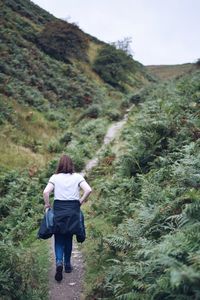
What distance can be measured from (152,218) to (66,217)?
1429mm

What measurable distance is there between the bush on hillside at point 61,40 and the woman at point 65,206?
36874mm

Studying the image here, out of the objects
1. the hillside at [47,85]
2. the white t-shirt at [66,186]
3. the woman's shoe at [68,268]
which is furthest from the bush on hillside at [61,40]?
the woman's shoe at [68,268]

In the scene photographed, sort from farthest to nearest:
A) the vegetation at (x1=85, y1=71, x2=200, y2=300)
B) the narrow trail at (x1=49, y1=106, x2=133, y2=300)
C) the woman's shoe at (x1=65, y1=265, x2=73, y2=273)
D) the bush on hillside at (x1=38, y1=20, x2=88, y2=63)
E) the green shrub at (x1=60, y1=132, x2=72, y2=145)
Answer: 1. the bush on hillside at (x1=38, y1=20, x2=88, y2=63)
2. the green shrub at (x1=60, y1=132, x2=72, y2=145)
3. the woman's shoe at (x1=65, y1=265, x2=73, y2=273)
4. the narrow trail at (x1=49, y1=106, x2=133, y2=300)
5. the vegetation at (x1=85, y1=71, x2=200, y2=300)

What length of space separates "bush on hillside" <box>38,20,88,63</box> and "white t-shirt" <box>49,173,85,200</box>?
121 feet

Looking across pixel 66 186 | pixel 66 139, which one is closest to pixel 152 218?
pixel 66 186

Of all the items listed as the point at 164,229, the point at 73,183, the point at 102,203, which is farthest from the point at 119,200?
the point at 164,229

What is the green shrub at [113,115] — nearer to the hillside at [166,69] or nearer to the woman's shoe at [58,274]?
the woman's shoe at [58,274]

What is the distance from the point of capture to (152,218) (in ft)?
23.9

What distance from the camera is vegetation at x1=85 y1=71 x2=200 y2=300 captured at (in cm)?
514

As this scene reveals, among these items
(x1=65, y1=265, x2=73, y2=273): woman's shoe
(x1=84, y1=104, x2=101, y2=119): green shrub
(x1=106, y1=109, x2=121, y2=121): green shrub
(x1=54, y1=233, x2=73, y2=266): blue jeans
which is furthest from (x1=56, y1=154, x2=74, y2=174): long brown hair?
(x1=84, y1=104, x2=101, y2=119): green shrub

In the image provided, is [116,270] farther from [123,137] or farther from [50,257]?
[123,137]

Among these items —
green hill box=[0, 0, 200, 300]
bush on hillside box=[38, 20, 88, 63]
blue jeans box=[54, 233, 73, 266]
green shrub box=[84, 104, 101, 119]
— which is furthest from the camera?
bush on hillside box=[38, 20, 88, 63]

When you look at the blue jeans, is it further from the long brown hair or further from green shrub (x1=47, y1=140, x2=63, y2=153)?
green shrub (x1=47, y1=140, x2=63, y2=153)

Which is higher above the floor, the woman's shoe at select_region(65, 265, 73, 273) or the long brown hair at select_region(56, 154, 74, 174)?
the long brown hair at select_region(56, 154, 74, 174)
